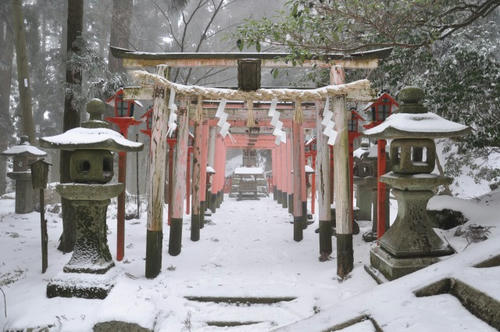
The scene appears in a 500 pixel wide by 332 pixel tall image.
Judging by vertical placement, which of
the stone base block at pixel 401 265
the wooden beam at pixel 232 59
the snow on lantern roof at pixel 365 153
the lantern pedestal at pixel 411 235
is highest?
the wooden beam at pixel 232 59

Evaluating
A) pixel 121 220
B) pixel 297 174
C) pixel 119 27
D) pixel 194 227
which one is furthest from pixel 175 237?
pixel 119 27

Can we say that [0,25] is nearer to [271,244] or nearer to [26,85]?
[26,85]

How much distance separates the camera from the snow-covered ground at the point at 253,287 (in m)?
2.76

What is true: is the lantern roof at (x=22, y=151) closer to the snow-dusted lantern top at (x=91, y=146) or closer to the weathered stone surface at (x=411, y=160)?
the snow-dusted lantern top at (x=91, y=146)

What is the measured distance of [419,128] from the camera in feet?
12.4

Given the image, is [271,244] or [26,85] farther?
[26,85]

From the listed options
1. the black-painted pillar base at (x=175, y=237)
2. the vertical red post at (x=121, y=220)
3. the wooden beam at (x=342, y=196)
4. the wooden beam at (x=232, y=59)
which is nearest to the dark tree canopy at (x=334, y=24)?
the wooden beam at (x=232, y=59)

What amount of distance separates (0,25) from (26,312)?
1782cm

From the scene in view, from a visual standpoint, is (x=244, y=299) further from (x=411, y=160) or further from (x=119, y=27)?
(x=119, y=27)

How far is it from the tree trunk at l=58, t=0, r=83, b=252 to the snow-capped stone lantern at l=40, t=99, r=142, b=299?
2.06m

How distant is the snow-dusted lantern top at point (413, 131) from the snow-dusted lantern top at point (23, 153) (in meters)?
10.4

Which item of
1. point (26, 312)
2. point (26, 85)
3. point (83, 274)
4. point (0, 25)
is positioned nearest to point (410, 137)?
point (83, 274)

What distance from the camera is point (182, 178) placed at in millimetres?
6102

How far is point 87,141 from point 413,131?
429cm
